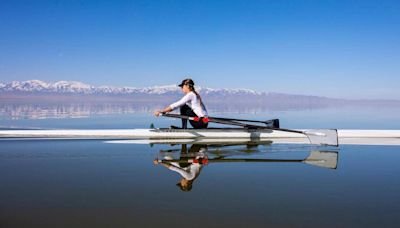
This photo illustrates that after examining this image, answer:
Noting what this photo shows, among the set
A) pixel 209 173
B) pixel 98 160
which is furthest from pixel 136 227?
pixel 98 160

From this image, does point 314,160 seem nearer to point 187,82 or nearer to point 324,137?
point 324,137

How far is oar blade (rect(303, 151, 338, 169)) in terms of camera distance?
28.8 ft

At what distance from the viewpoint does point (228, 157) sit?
9.55 meters

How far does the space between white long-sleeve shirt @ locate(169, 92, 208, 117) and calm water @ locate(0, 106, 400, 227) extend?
1.55 m

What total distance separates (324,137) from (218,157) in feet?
12.9

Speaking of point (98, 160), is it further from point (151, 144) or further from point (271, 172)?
point (271, 172)

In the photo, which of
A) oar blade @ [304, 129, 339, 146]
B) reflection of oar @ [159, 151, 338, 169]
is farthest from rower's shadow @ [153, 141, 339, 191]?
oar blade @ [304, 129, 339, 146]

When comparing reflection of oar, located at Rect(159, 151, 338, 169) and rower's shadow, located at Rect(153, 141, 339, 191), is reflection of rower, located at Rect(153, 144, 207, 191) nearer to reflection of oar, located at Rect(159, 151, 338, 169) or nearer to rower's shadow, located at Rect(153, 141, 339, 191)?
rower's shadow, located at Rect(153, 141, 339, 191)

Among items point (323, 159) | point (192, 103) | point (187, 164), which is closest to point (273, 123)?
point (192, 103)

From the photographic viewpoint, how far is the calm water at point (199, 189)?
491 centimetres

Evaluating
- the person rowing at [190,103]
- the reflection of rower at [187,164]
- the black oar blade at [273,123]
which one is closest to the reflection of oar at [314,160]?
the reflection of rower at [187,164]

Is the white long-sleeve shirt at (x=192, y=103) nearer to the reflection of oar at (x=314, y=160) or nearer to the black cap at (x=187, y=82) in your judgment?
the black cap at (x=187, y=82)

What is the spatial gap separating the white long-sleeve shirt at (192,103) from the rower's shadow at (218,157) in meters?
1.02

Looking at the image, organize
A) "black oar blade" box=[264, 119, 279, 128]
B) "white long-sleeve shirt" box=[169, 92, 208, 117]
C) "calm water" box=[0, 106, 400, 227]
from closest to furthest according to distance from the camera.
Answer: "calm water" box=[0, 106, 400, 227], "white long-sleeve shirt" box=[169, 92, 208, 117], "black oar blade" box=[264, 119, 279, 128]
